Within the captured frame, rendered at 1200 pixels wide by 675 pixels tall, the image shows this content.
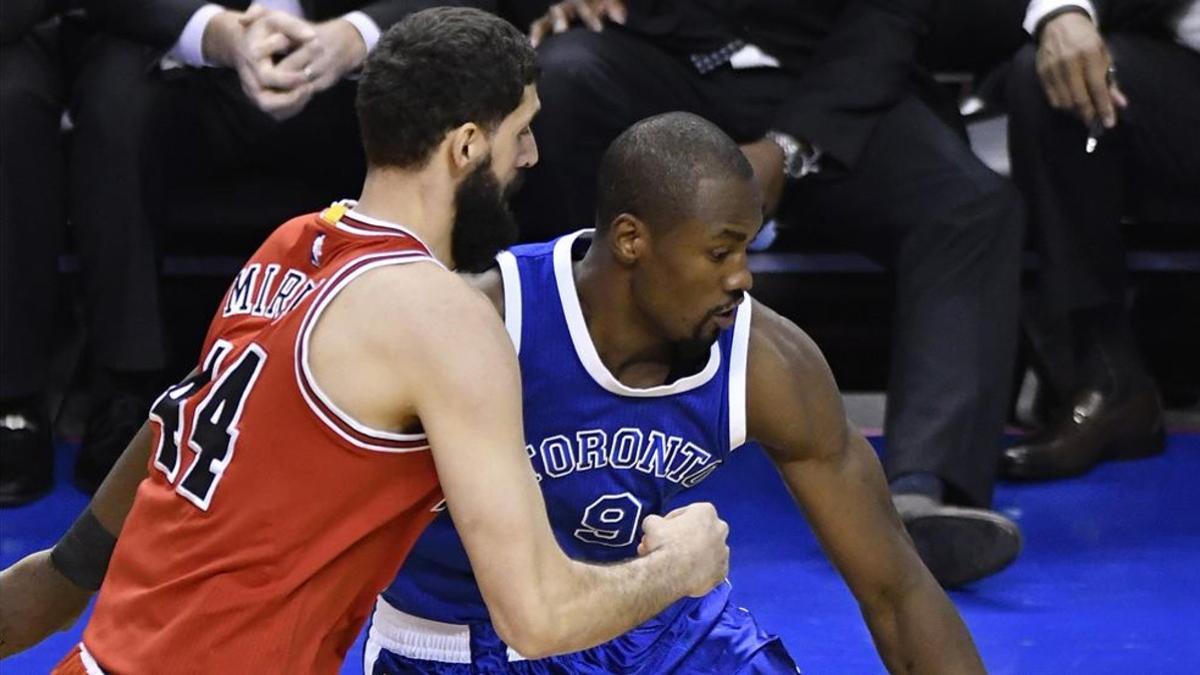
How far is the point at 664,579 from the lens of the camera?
2006 millimetres

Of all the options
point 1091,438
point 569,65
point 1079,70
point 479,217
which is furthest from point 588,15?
point 479,217

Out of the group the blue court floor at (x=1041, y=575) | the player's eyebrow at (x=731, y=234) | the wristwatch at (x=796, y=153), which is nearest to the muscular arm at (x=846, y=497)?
the player's eyebrow at (x=731, y=234)

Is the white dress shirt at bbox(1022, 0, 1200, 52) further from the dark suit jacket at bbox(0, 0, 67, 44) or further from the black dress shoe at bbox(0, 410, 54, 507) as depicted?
the black dress shoe at bbox(0, 410, 54, 507)

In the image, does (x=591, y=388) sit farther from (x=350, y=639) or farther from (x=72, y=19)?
(x=72, y=19)

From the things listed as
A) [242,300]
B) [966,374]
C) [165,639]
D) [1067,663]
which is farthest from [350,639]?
[966,374]

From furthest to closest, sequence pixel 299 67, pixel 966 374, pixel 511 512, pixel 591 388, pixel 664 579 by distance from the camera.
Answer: pixel 299 67 → pixel 966 374 → pixel 591 388 → pixel 664 579 → pixel 511 512

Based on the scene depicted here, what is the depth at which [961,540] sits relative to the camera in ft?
10.3

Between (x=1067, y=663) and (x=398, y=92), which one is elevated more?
(x=398, y=92)

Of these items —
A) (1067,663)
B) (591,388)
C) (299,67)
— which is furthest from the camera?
(299,67)

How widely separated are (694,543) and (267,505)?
44 centimetres

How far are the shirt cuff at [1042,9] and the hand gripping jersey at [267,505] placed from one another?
1989 mm

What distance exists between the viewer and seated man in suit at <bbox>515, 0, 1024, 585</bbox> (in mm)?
3398

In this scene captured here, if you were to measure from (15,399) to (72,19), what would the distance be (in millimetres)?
830

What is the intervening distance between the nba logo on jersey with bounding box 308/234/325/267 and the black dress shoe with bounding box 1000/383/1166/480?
2042mm
